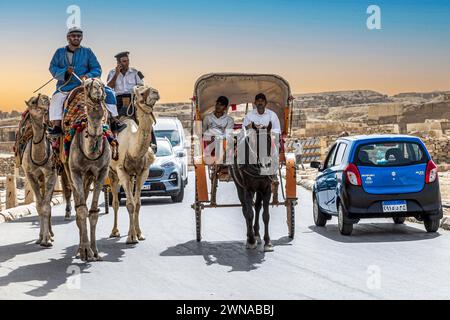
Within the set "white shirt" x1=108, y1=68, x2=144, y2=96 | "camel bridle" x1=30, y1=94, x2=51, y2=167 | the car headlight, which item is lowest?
the car headlight

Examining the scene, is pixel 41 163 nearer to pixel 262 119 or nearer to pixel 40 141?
pixel 40 141

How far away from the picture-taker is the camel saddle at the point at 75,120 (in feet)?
41.6

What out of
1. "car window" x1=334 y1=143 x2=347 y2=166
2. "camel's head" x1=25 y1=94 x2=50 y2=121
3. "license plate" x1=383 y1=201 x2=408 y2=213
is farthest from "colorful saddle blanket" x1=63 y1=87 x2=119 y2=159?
"license plate" x1=383 y1=201 x2=408 y2=213

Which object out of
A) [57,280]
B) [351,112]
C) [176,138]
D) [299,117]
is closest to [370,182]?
[57,280]

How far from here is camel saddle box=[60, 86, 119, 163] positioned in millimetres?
12680

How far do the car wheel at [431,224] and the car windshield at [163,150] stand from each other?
11345mm

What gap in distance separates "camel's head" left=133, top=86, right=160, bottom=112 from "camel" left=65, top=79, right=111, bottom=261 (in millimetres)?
1216

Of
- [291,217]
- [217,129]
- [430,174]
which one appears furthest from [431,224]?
[217,129]

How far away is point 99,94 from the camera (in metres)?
11.9

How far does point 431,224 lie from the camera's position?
14.8 metres

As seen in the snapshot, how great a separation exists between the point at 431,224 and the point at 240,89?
437cm

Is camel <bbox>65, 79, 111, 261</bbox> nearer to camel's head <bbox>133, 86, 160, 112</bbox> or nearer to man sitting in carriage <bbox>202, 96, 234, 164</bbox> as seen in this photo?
camel's head <bbox>133, 86, 160, 112</bbox>

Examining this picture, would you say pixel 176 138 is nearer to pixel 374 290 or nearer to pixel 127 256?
pixel 127 256

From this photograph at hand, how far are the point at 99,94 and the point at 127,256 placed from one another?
8.07 feet
